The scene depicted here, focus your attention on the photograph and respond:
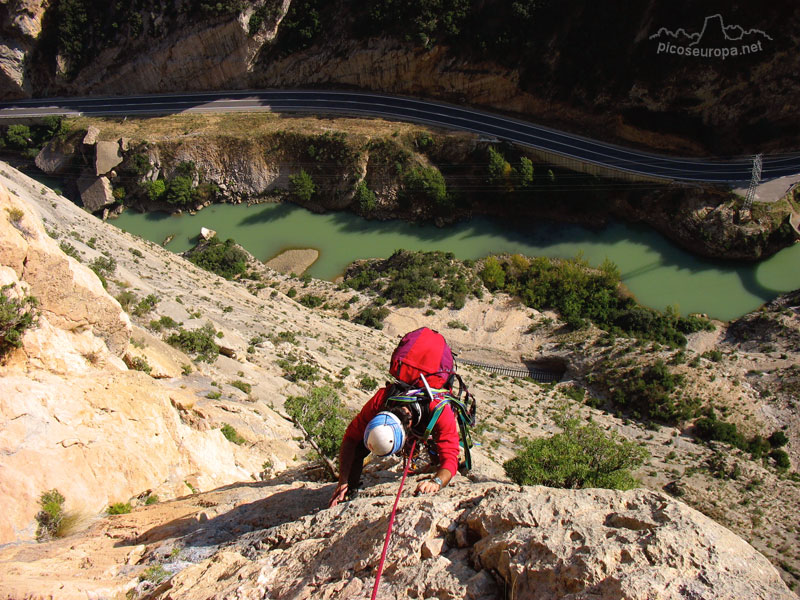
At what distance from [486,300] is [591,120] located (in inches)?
736

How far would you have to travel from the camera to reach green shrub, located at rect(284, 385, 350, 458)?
49.2ft

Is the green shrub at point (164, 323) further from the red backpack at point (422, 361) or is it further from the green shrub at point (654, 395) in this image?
the green shrub at point (654, 395)

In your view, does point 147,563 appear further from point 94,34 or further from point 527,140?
point 94,34

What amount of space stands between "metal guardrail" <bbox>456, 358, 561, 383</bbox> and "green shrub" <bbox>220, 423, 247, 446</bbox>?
23.1 metres

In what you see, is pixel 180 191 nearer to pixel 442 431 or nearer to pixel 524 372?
pixel 524 372

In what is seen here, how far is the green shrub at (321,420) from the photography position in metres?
15.0

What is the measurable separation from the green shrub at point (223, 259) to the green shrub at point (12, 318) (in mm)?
32634

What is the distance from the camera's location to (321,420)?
1681 cm

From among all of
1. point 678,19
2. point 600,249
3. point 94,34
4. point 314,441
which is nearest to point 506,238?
point 600,249

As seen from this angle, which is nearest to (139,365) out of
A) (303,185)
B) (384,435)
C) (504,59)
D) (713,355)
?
(384,435)

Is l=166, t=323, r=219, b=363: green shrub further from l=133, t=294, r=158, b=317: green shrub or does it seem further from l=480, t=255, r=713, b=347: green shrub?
l=480, t=255, r=713, b=347: green shrub

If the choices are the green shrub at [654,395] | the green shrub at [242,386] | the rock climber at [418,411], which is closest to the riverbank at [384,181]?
the green shrub at [654,395]

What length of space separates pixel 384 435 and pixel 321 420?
365 inches

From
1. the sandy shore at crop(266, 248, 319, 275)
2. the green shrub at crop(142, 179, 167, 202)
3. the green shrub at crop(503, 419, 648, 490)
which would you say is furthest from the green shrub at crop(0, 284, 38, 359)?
the green shrub at crop(142, 179, 167, 202)
